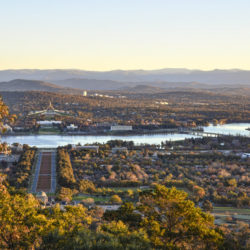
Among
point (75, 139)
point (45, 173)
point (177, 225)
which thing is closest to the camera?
point (177, 225)

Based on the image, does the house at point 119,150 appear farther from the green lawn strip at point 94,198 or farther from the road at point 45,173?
the green lawn strip at point 94,198

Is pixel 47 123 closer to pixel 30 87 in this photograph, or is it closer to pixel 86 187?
pixel 86 187

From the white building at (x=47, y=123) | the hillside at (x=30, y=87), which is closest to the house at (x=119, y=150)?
the white building at (x=47, y=123)

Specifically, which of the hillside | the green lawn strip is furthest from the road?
the hillside

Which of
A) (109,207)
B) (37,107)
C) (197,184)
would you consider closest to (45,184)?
(109,207)

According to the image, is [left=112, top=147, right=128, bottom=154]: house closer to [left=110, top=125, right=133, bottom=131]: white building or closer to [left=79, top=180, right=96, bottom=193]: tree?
[left=79, top=180, right=96, bottom=193]: tree

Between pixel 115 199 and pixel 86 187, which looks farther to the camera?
pixel 86 187


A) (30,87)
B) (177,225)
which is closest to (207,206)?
(177,225)

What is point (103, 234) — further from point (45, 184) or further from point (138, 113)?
point (138, 113)
